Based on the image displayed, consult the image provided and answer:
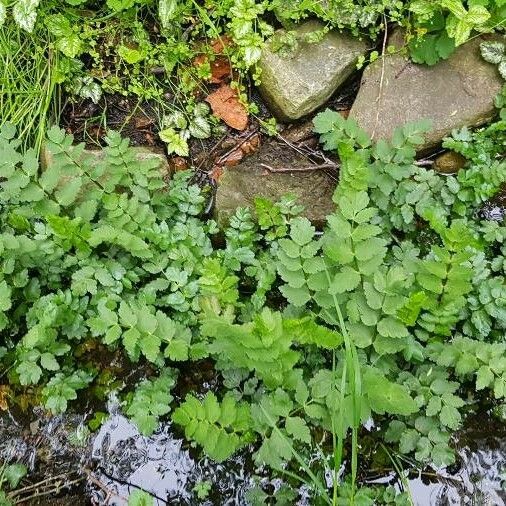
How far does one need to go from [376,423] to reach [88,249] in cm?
145

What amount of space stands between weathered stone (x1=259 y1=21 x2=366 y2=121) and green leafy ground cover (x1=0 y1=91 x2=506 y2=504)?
13.2 inches

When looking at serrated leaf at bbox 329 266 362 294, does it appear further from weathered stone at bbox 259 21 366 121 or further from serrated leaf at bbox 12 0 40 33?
serrated leaf at bbox 12 0 40 33

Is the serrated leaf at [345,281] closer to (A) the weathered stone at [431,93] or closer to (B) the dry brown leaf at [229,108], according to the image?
(A) the weathered stone at [431,93]

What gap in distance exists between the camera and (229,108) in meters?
3.27

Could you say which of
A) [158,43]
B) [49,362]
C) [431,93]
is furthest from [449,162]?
[49,362]

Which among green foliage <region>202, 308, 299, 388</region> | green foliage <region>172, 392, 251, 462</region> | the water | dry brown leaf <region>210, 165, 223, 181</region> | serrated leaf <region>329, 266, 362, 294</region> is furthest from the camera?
dry brown leaf <region>210, 165, 223, 181</region>

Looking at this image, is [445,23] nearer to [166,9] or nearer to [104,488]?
[166,9]

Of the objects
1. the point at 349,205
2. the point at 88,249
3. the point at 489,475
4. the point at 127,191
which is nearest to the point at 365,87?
the point at 349,205

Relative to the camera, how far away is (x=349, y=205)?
2.38 m

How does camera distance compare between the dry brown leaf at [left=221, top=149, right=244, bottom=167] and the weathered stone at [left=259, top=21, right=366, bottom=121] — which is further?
the dry brown leaf at [left=221, top=149, right=244, bottom=167]

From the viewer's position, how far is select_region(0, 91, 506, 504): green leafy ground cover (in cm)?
228

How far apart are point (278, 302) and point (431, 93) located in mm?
1281

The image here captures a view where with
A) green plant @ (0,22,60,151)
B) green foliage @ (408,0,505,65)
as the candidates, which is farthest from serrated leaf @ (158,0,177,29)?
green foliage @ (408,0,505,65)

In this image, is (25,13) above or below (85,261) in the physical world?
above
